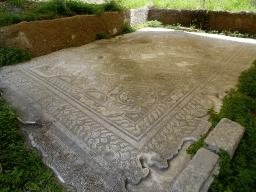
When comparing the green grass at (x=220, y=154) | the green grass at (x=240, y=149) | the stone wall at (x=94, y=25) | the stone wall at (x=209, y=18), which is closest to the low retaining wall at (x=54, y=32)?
the stone wall at (x=94, y=25)

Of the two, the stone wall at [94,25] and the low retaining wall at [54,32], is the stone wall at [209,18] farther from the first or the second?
the low retaining wall at [54,32]

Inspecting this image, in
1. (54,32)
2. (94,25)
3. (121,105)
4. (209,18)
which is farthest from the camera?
(209,18)

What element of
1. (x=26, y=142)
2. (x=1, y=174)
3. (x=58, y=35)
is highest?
(x=58, y=35)

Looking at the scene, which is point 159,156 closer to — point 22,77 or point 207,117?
point 207,117

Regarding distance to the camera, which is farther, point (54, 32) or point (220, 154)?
point (54, 32)

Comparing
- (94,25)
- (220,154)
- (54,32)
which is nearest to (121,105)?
(220,154)

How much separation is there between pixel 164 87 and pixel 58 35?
3200 millimetres

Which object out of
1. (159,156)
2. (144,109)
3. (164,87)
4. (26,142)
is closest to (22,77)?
(26,142)

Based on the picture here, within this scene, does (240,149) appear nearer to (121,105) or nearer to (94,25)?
(121,105)

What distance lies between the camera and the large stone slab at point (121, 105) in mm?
1471

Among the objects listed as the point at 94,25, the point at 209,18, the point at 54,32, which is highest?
the point at 209,18

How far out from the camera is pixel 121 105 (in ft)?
7.43

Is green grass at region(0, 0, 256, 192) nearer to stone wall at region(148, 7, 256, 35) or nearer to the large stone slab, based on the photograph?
the large stone slab

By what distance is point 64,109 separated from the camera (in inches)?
85.9
